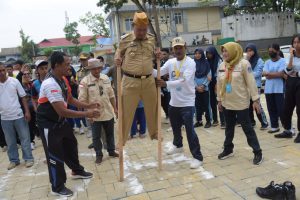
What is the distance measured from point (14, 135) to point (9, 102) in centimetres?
62

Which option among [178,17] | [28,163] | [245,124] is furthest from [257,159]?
[178,17]

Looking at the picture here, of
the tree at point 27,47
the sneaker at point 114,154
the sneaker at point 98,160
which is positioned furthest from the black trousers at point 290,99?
the tree at point 27,47

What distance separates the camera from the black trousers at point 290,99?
226 inches

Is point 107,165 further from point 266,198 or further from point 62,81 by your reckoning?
point 266,198

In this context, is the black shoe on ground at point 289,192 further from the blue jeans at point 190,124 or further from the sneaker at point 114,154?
the sneaker at point 114,154

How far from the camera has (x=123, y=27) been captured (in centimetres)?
3509

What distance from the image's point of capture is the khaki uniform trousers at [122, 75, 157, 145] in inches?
187

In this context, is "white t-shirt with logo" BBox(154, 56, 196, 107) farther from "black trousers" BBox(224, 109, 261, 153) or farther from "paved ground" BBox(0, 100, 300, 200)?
"paved ground" BBox(0, 100, 300, 200)

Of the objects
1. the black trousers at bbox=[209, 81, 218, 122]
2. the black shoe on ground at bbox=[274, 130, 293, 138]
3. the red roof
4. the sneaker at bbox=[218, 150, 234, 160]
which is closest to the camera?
the sneaker at bbox=[218, 150, 234, 160]

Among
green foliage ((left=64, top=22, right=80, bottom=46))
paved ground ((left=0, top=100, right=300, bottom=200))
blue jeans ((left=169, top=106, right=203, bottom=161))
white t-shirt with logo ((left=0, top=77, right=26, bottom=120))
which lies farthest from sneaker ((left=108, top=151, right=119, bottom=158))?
green foliage ((left=64, top=22, right=80, bottom=46))

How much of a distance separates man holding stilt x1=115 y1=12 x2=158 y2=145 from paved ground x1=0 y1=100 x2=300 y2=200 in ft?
2.44

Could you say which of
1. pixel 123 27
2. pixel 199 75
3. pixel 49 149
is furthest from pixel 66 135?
pixel 123 27

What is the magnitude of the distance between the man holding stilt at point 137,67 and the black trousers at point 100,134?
807 millimetres

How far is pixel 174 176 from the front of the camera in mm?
4680
